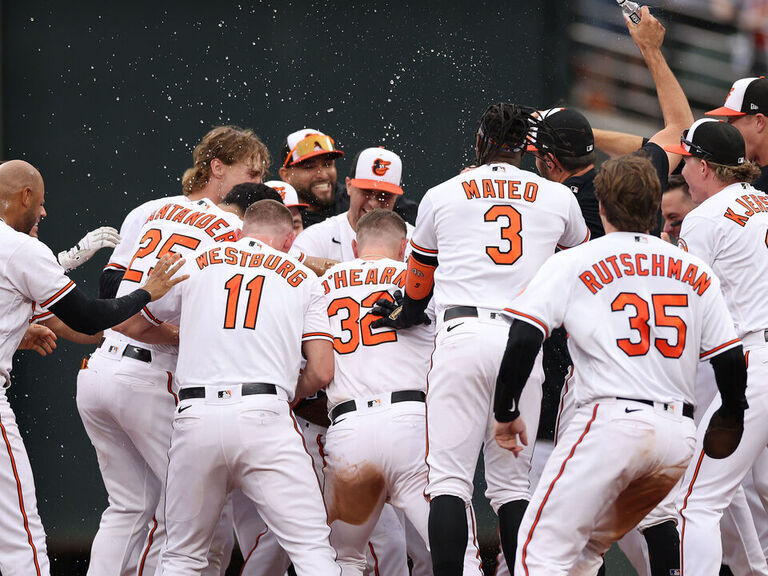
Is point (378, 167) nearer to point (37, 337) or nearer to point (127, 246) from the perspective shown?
point (127, 246)

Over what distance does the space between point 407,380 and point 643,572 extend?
4.50 feet

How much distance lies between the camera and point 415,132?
760 cm

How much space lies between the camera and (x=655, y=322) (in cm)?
359

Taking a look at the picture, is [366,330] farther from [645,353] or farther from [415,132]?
[415,132]

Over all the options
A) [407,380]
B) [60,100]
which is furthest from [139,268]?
[60,100]

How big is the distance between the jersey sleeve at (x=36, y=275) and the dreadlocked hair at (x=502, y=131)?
5.80 ft

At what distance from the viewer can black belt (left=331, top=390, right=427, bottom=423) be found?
4.57 m

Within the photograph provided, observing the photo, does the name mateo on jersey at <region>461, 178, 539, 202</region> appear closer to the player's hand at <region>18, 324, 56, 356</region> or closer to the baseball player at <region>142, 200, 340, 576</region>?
the baseball player at <region>142, 200, 340, 576</region>

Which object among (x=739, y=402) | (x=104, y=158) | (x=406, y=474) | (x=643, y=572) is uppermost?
(x=104, y=158)

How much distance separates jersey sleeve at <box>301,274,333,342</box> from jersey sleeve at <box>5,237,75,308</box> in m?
0.98

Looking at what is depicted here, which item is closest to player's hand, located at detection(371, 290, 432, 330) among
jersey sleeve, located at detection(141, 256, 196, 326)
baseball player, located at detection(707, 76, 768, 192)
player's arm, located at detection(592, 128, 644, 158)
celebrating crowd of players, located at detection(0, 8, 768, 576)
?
celebrating crowd of players, located at detection(0, 8, 768, 576)

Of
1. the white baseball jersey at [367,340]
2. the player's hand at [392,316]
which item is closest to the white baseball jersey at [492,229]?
the player's hand at [392,316]

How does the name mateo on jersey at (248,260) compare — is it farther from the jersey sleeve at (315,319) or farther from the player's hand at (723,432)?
the player's hand at (723,432)

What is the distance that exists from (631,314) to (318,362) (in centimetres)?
147
